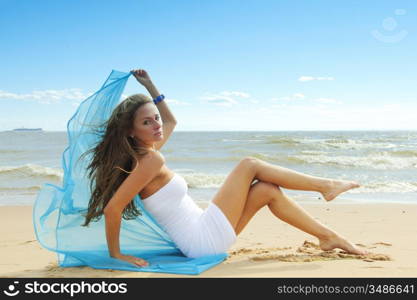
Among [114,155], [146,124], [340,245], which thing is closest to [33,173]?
[114,155]

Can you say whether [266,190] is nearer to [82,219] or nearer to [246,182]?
[246,182]

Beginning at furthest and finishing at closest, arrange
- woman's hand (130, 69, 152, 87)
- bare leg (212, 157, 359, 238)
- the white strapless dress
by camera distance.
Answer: woman's hand (130, 69, 152, 87) → bare leg (212, 157, 359, 238) → the white strapless dress

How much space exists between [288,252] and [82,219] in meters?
2.07

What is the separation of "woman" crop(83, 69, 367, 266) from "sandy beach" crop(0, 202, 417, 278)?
0.26m

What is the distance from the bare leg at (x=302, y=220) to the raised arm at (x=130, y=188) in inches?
45.9

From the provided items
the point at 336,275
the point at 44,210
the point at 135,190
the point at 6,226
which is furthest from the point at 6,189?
the point at 336,275

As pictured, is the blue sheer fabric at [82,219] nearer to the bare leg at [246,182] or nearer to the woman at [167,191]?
the woman at [167,191]

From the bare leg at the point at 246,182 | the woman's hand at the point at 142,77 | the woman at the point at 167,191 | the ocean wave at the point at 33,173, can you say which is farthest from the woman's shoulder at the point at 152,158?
the ocean wave at the point at 33,173

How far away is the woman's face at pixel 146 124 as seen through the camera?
3783 mm

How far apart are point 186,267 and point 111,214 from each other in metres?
0.76

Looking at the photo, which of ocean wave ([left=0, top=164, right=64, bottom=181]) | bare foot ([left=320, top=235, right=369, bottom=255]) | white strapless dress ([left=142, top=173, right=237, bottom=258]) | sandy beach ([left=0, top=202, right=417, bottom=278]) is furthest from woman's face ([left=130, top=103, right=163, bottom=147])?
ocean wave ([left=0, top=164, right=64, bottom=181])

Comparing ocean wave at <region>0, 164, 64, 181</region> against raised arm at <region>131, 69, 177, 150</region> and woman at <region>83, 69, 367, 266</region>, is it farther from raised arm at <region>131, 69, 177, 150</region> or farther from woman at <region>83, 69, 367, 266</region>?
woman at <region>83, 69, 367, 266</region>

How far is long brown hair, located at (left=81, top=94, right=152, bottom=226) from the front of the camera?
3760 millimetres

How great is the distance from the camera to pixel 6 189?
11555 mm
